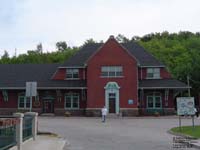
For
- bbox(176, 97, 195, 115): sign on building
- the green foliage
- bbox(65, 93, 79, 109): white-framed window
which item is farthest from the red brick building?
bbox(176, 97, 195, 115): sign on building

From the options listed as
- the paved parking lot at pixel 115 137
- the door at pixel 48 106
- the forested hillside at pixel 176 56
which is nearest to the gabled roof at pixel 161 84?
the door at pixel 48 106

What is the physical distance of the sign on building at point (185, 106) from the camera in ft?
96.9

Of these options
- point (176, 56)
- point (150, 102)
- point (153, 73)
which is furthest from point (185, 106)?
point (176, 56)

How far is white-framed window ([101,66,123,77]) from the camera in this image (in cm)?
5475

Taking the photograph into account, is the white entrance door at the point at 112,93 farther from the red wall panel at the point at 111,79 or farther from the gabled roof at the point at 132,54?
the gabled roof at the point at 132,54

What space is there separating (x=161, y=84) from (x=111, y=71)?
672cm

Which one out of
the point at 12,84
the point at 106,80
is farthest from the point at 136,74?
the point at 12,84

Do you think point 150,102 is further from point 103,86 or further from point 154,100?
point 103,86

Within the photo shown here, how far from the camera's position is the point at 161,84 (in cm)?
5456

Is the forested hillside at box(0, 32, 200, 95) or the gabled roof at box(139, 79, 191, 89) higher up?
the forested hillside at box(0, 32, 200, 95)

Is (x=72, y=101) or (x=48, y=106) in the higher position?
(x=72, y=101)

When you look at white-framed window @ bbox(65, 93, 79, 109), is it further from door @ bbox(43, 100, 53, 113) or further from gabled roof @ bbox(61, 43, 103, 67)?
gabled roof @ bbox(61, 43, 103, 67)

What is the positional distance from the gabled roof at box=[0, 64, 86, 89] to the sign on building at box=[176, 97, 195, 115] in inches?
1043

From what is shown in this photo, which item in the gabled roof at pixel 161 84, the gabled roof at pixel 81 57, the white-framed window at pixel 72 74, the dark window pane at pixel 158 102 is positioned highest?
the gabled roof at pixel 81 57
